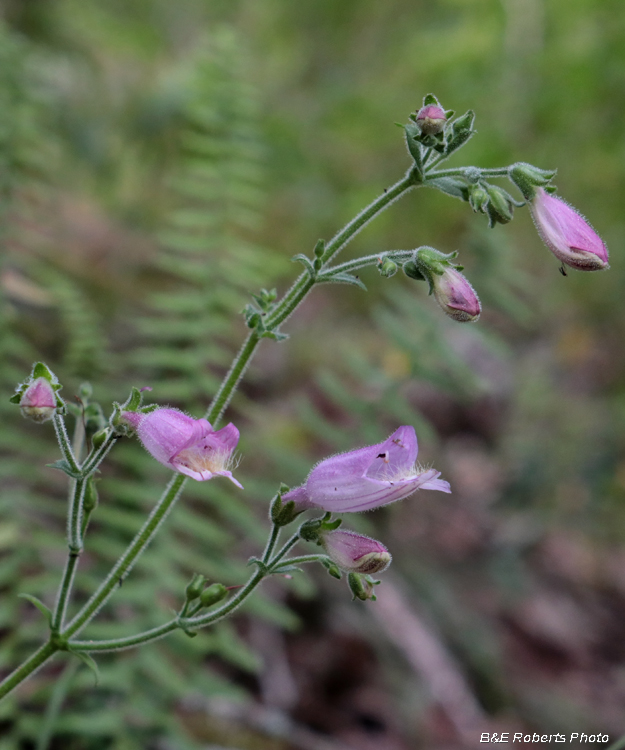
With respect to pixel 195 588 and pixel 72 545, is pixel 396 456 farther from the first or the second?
pixel 72 545

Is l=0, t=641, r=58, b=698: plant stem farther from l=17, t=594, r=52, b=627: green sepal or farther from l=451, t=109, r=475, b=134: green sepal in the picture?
l=451, t=109, r=475, b=134: green sepal

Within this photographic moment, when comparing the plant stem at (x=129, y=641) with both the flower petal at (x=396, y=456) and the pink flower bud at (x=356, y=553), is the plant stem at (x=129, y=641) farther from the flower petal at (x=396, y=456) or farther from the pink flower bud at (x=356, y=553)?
the flower petal at (x=396, y=456)

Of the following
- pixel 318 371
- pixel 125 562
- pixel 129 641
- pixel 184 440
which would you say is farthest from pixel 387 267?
pixel 318 371

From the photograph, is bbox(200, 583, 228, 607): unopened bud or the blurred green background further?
the blurred green background

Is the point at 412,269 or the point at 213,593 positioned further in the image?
the point at 412,269

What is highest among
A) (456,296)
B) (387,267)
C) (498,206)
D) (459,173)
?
(459,173)

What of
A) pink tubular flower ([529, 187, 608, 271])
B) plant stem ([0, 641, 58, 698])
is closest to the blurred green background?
plant stem ([0, 641, 58, 698])

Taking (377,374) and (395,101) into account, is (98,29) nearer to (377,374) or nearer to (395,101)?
(395,101)
